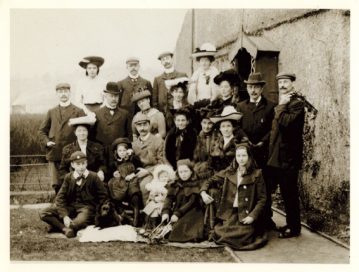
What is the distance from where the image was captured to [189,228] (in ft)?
18.7

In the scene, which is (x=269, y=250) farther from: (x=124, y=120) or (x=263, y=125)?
(x=124, y=120)

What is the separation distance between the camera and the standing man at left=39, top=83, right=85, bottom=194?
5.93 metres

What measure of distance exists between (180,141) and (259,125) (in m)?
0.81

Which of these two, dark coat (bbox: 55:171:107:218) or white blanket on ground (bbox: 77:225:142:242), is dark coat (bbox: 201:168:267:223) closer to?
white blanket on ground (bbox: 77:225:142:242)

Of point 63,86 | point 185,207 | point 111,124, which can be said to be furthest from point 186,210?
point 63,86

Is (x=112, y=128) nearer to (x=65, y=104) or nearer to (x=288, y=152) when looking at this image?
(x=65, y=104)

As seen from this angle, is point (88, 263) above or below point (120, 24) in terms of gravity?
below

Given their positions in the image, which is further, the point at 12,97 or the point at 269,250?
the point at 12,97

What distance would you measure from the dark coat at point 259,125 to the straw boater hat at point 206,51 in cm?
70

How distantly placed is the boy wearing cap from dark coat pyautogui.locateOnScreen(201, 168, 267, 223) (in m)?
1.12

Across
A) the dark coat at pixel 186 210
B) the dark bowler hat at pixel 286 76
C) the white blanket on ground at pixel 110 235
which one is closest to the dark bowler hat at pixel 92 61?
the dark coat at pixel 186 210

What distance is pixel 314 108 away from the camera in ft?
19.0

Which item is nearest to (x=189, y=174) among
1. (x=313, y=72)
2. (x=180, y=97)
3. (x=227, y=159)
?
(x=227, y=159)
